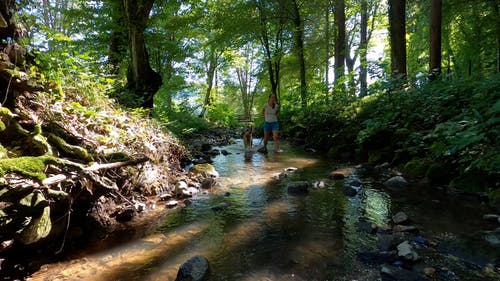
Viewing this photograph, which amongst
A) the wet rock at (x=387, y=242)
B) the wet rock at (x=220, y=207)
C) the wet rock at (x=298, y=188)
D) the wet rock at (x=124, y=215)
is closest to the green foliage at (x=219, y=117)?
the wet rock at (x=298, y=188)

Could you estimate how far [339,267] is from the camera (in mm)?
3092

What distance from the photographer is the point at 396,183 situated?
5914 mm

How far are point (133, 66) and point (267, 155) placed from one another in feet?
17.0

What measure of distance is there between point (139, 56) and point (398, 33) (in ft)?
28.1

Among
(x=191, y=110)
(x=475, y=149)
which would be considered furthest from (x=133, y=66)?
A: (x=191, y=110)

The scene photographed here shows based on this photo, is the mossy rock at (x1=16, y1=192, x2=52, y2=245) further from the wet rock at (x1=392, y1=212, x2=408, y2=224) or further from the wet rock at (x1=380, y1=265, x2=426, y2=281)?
the wet rock at (x1=392, y1=212, x2=408, y2=224)

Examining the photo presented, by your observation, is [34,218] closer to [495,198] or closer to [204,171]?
[204,171]

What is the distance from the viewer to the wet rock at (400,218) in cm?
407

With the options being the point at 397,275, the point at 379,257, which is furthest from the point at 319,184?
the point at 397,275

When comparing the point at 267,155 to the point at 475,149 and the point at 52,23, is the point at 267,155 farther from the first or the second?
the point at 52,23

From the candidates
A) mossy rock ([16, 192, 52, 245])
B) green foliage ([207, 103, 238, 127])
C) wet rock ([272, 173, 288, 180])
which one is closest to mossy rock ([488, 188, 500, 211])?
wet rock ([272, 173, 288, 180])

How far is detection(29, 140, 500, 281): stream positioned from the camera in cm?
308

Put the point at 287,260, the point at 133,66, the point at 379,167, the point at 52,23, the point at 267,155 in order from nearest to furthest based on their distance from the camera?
1. the point at 287,260
2. the point at 379,167
3. the point at 133,66
4. the point at 267,155
5. the point at 52,23

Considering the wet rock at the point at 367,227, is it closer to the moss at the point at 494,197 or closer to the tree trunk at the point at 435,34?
the moss at the point at 494,197
